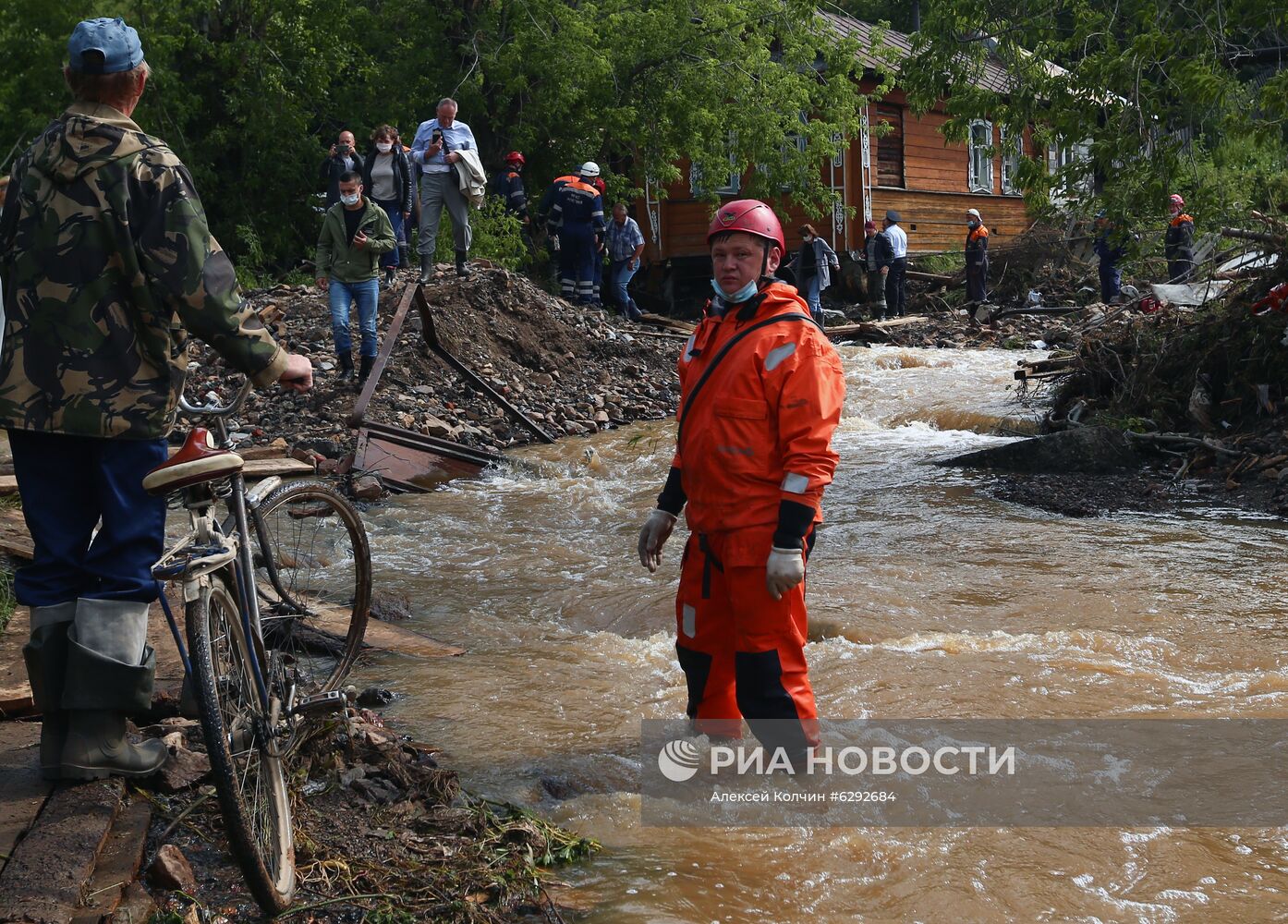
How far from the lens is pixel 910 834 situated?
3.89m

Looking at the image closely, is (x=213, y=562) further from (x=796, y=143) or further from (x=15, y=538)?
(x=796, y=143)

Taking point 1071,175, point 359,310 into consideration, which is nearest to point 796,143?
point 1071,175

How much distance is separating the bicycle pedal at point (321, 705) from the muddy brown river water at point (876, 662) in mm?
821

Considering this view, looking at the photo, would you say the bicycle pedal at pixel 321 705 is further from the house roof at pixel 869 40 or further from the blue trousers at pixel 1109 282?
the house roof at pixel 869 40

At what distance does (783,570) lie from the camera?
3701 millimetres

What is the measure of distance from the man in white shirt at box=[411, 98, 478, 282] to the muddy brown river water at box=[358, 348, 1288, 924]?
15.4 feet

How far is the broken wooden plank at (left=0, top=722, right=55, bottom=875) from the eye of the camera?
3074 millimetres

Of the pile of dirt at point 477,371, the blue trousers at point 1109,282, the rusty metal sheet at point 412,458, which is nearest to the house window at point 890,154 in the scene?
the blue trousers at point 1109,282

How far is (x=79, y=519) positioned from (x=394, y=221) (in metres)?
11.5

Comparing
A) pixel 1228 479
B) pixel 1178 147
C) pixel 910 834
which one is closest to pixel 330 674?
pixel 910 834

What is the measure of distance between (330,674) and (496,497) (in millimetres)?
5514

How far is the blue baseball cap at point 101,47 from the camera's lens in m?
3.30

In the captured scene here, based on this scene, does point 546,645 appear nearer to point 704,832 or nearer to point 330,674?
point 330,674

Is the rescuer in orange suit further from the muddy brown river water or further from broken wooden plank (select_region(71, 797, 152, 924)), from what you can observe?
broken wooden plank (select_region(71, 797, 152, 924))
